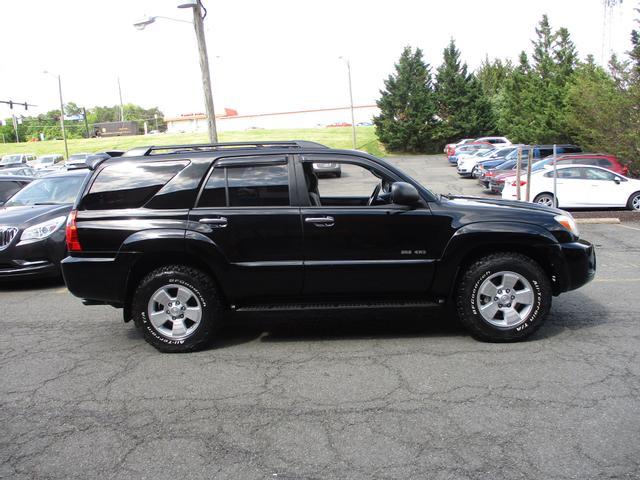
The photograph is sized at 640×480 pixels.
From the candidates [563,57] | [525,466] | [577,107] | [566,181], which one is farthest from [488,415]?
[563,57]

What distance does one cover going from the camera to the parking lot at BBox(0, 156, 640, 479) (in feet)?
11.0

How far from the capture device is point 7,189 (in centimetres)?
1159

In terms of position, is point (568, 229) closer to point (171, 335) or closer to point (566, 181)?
point (171, 335)

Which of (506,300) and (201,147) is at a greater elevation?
(201,147)

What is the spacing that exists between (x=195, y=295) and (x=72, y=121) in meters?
164

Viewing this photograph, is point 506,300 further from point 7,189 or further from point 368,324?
point 7,189

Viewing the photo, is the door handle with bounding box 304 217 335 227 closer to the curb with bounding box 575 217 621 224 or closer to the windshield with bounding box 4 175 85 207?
the windshield with bounding box 4 175 85 207

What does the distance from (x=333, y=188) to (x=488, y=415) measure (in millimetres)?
21174

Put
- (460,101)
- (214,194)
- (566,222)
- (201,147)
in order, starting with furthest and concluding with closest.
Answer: (460,101) → (201,147) → (566,222) → (214,194)

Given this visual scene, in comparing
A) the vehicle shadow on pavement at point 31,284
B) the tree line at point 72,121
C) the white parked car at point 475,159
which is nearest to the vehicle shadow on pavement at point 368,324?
the vehicle shadow on pavement at point 31,284

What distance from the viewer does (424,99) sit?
5344 cm

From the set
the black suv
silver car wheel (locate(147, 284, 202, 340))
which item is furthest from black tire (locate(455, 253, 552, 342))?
silver car wheel (locate(147, 284, 202, 340))

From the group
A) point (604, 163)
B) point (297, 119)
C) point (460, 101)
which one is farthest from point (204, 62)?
point (297, 119)

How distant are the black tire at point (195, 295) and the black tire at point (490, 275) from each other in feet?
7.43
